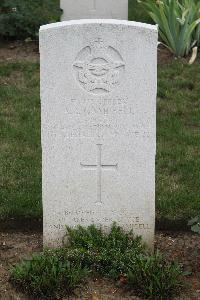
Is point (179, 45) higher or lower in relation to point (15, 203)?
higher

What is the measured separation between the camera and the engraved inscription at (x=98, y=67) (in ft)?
14.4

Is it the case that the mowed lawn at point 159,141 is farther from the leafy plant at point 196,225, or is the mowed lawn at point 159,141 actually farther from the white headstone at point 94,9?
the white headstone at point 94,9

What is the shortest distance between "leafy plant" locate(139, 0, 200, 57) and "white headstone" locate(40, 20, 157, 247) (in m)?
4.39

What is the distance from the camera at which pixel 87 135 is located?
14.9ft

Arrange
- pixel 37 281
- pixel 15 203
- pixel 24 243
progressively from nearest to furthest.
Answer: pixel 37 281, pixel 24 243, pixel 15 203

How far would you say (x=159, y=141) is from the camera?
6.64 metres

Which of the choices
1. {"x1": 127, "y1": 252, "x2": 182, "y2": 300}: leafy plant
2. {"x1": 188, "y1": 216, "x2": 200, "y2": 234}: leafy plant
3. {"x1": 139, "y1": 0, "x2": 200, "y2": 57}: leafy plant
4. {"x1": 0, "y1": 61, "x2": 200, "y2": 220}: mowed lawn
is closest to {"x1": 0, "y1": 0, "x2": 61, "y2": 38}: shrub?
{"x1": 0, "y1": 61, "x2": 200, "y2": 220}: mowed lawn

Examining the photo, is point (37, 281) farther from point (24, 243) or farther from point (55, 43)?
point (55, 43)

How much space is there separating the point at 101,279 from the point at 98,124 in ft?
3.15

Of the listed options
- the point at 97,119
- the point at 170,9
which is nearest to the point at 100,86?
the point at 97,119

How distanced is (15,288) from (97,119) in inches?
45.1

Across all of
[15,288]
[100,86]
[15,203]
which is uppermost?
[100,86]

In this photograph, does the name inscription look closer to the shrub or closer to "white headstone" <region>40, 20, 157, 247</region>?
"white headstone" <region>40, 20, 157, 247</region>

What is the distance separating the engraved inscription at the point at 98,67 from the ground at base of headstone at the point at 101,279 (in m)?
1.20
